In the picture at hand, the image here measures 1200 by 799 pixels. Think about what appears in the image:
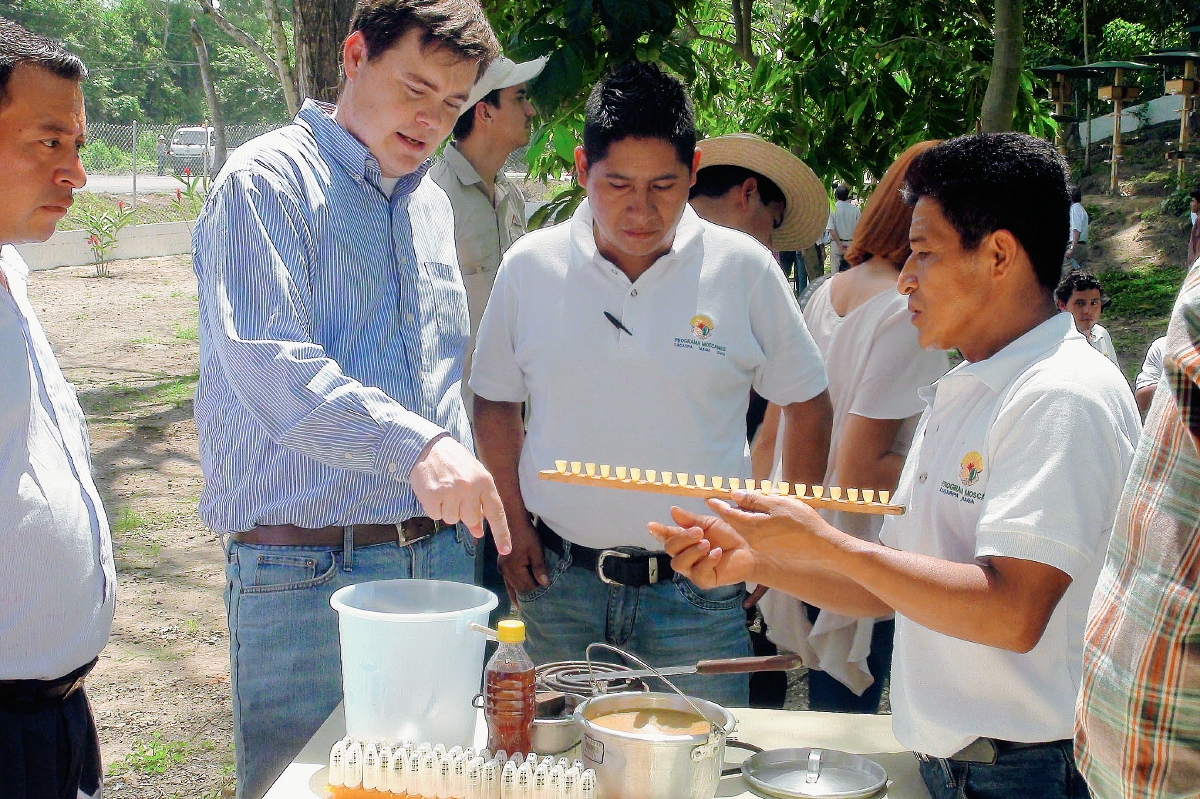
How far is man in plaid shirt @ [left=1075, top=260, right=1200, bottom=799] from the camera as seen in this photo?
0.98 metres

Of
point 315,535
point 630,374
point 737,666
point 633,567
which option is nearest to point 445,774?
point 737,666

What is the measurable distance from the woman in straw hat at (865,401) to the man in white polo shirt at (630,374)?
15 cm

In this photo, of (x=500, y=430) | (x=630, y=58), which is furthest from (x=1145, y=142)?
(x=500, y=430)

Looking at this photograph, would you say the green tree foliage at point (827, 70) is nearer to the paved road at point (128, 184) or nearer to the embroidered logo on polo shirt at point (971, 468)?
the embroidered logo on polo shirt at point (971, 468)

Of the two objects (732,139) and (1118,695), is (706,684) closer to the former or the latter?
(1118,695)

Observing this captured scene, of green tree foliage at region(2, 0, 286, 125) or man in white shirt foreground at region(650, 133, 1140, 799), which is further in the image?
green tree foliage at region(2, 0, 286, 125)

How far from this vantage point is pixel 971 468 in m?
1.84

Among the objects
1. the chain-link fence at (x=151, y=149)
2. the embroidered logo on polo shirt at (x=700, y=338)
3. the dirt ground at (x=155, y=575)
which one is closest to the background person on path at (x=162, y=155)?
the chain-link fence at (x=151, y=149)

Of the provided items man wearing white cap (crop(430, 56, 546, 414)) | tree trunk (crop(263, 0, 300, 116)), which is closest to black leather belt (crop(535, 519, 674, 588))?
man wearing white cap (crop(430, 56, 546, 414))

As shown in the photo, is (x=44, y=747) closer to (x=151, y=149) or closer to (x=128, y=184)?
(x=128, y=184)

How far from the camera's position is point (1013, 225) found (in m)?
1.89

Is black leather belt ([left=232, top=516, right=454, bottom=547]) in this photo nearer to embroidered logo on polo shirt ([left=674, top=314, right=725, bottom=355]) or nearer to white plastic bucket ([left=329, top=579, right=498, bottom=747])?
white plastic bucket ([left=329, top=579, right=498, bottom=747])

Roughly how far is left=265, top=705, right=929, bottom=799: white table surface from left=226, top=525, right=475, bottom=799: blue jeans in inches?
6.7

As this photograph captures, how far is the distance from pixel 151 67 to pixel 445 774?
53.2m
